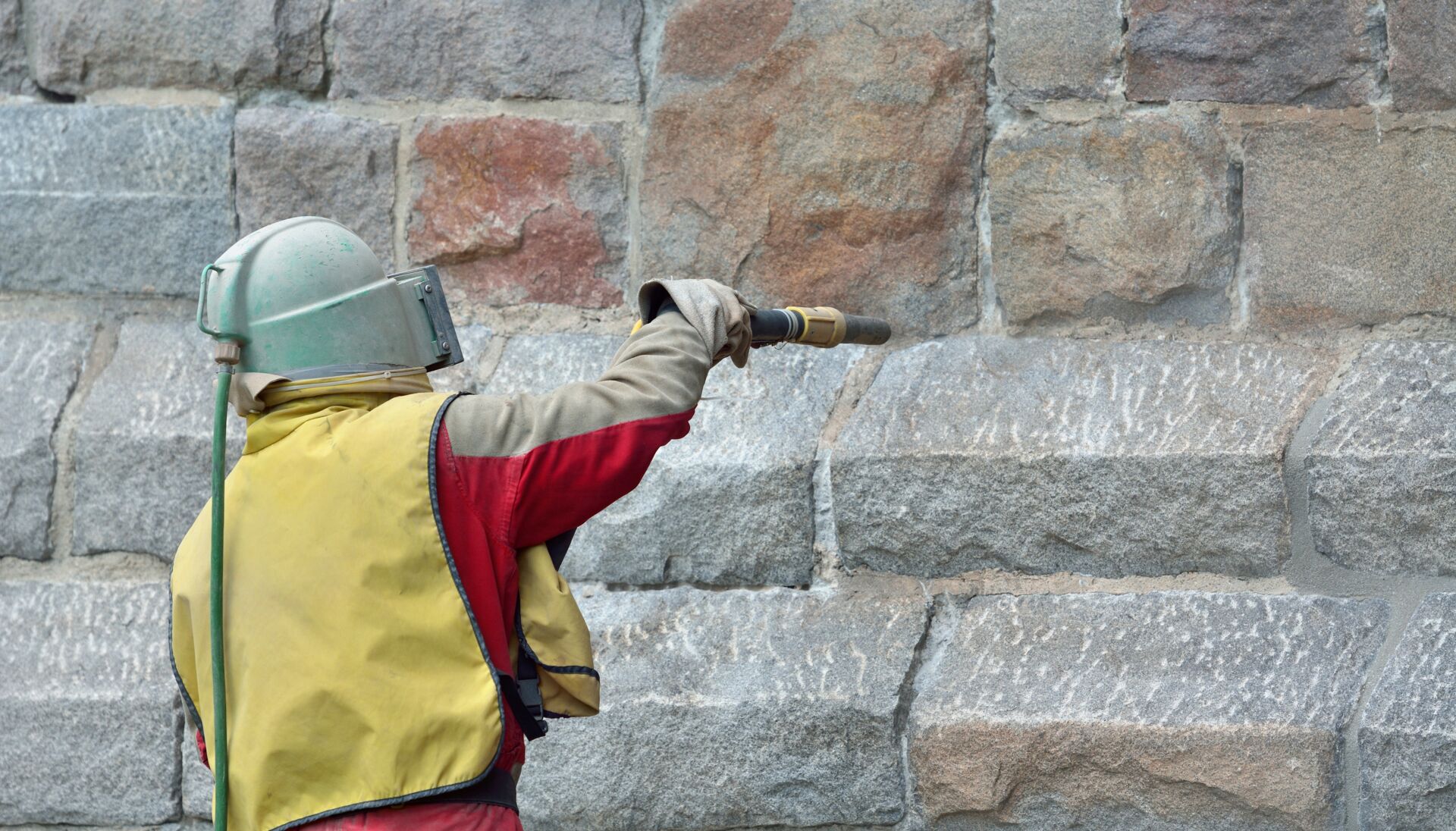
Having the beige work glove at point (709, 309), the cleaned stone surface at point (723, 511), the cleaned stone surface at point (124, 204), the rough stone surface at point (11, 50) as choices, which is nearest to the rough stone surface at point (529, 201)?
the cleaned stone surface at point (723, 511)

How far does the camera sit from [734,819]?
87.9 inches

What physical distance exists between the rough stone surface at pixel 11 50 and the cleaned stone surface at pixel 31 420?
0.46m

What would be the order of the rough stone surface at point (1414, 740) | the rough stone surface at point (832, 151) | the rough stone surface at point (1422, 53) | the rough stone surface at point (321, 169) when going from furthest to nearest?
the rough stone surface at point (321, 169)
the rough stone surface at point (832, 151)
the rough stone surface at point (1422, 53)
the rough stone surface at point (1414, 740)

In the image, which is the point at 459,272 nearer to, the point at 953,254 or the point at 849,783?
the point at 953,254

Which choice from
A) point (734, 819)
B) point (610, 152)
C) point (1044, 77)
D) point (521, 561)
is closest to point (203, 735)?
point (521, 561)

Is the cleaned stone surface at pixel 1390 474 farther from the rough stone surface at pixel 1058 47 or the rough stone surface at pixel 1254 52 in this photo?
the rough stone surface at pixel 1058 47

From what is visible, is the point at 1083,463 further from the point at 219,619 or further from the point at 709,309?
the point at 219,619

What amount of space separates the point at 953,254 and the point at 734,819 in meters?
0.99

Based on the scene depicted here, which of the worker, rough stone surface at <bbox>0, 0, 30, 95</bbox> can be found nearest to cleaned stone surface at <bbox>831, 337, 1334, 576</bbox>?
the worker

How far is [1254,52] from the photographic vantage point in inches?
91.2

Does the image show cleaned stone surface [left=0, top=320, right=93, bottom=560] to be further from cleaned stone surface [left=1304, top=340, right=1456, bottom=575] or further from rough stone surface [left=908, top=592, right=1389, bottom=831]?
cleaned stone surface [left=1304, top=340, right=1456, bottom=575]

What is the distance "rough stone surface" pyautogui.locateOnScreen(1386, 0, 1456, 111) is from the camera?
7.41ft

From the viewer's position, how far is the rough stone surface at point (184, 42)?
2.53 m

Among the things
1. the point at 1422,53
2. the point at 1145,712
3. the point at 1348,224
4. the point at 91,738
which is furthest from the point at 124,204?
the point at 1422,53
